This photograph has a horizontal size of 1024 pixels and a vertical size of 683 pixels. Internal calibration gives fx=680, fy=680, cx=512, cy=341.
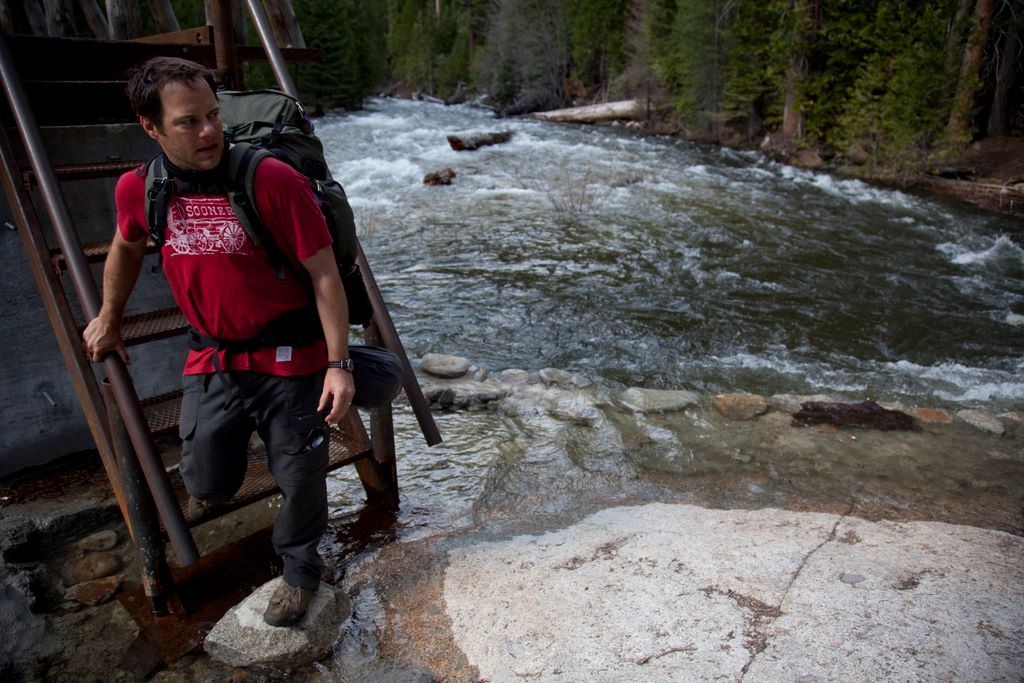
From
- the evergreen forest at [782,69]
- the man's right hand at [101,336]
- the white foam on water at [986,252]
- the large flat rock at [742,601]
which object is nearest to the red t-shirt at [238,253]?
the man's right hand at [101,336]

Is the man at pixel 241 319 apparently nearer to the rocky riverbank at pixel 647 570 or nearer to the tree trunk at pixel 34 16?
the rocky riverbank at pixel 647 570

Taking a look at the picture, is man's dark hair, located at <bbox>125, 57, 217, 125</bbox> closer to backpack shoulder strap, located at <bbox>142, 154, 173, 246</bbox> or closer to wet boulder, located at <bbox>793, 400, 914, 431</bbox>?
backpack shoulder strap, located at <bbox>142, 154, 173, 246</bbox>

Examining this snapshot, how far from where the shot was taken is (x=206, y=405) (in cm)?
251

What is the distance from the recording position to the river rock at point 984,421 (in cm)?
507

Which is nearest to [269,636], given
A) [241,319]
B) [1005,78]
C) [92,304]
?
[241,319]

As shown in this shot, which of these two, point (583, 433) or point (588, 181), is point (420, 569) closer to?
point (583, 433)

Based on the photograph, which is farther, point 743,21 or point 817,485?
point 743,21

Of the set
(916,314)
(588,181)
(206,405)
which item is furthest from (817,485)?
(588,181)

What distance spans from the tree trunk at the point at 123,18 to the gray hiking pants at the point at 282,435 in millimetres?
3524

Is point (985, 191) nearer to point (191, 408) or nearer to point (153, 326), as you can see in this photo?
point (153, 326)

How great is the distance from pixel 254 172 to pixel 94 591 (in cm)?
226

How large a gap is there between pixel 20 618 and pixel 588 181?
47.0 feet

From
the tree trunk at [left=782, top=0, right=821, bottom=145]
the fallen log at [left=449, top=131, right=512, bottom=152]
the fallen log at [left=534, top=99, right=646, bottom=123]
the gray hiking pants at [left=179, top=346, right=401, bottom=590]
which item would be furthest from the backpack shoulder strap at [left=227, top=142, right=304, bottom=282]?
the fallen log at [left=534, top=99, right=646, bottom=123]

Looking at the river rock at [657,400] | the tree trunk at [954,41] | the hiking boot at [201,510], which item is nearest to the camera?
the hiking boot at [201,510]
